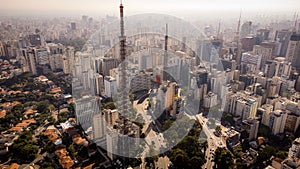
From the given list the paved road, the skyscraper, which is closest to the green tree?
the paved road

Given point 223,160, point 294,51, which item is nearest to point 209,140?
point 223,160

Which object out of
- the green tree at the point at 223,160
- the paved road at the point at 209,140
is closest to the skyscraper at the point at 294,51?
the paved road at the point at 209,140

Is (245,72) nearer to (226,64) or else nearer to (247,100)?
(226,64)

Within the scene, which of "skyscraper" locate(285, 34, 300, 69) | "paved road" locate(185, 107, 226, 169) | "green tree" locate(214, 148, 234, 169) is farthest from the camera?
"skyscraper" locate(285, 34, 300, 69)

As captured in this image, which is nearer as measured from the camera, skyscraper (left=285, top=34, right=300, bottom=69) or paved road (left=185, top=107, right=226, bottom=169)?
paved road (left=185, top=107, right=226, bottom=169)

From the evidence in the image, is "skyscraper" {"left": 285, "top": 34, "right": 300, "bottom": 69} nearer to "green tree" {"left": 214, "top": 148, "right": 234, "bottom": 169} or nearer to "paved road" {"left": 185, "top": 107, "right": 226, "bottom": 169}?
"paved road" {"left": 185, "top": 107, "right": 226, "bottom": 169}

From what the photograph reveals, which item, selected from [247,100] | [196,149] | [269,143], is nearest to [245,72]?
[247,100]

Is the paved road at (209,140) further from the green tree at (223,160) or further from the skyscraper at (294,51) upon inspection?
the skyscraper at (294,51)

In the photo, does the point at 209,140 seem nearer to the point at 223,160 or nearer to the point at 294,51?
the point at 223,160

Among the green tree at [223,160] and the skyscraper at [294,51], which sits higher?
the skyscraper at [294,51]

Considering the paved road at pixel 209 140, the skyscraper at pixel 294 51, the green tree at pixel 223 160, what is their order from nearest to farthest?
the green tree at pixel 223 160 → the paved road at pixel 209 140 → the skyscraper at pixel 294 51

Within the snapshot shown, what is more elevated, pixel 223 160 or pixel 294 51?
pixel 294 51
